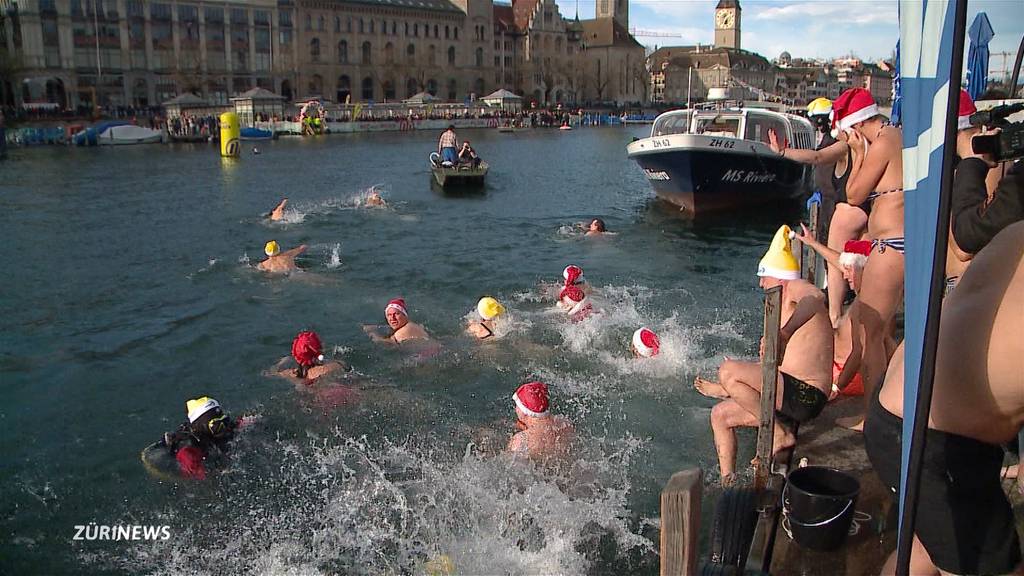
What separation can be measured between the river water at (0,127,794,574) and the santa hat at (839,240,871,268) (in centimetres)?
192

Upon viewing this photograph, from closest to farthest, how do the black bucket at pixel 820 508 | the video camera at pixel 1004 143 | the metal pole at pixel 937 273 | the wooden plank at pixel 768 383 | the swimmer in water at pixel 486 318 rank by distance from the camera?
the metal pole at pixel 937 273 < the video camera at pixel 1004 143 < the black bucket at pixel 820 508 < the wooden plank at pixel 768 383 < the swimmer in water at pixel 486 318

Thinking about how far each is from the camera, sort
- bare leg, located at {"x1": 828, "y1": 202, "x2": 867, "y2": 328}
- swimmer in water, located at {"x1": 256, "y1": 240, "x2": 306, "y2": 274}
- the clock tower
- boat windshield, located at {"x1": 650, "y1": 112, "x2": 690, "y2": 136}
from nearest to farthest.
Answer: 1. bare leg, located at {"x1": 828, "y1": 202, "x2": 867, "y2": 328}
2. swimmer in water, located at {"x1": 256, "y1": 240, "x2": 306, "y2": 274}
3. boat windshield, located at {"x1": 650, "y1": 112, "x2": 690, "y2": 136}
4. the clock tower

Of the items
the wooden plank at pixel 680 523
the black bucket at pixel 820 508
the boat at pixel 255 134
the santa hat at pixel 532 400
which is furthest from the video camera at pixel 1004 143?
the boat at pixel 255 134

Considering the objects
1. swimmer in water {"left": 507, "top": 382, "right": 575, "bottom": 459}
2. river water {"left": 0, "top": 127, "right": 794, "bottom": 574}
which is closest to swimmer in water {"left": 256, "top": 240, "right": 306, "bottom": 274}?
river water {"left": 0, "top": 127, "right": 794, "bottom": 574}

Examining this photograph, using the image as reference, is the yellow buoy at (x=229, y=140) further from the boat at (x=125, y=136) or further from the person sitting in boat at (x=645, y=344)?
the person sitting in boat at (x=645, y=344)

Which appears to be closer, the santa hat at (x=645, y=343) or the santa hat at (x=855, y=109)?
the santa hat at (x=855, y=109)

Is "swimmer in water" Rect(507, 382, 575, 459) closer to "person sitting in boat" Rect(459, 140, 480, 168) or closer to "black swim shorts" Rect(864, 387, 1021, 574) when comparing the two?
"black swim shorts" Rect(864, 387, 1021, 574)

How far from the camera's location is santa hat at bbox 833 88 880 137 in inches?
277

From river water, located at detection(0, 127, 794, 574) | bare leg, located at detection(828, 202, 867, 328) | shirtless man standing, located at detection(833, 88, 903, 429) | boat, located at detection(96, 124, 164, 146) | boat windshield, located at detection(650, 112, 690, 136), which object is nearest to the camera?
shirtless man standing, located at detection(833, 88, 903, 429)

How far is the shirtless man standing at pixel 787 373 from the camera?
525 cm

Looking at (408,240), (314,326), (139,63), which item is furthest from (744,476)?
(139,63)

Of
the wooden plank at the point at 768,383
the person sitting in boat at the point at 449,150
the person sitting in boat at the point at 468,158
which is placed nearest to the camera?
the wooden plank at the point at 768,383

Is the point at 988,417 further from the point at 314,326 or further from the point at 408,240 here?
the point at 408,240

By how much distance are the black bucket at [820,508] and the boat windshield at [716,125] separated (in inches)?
780
